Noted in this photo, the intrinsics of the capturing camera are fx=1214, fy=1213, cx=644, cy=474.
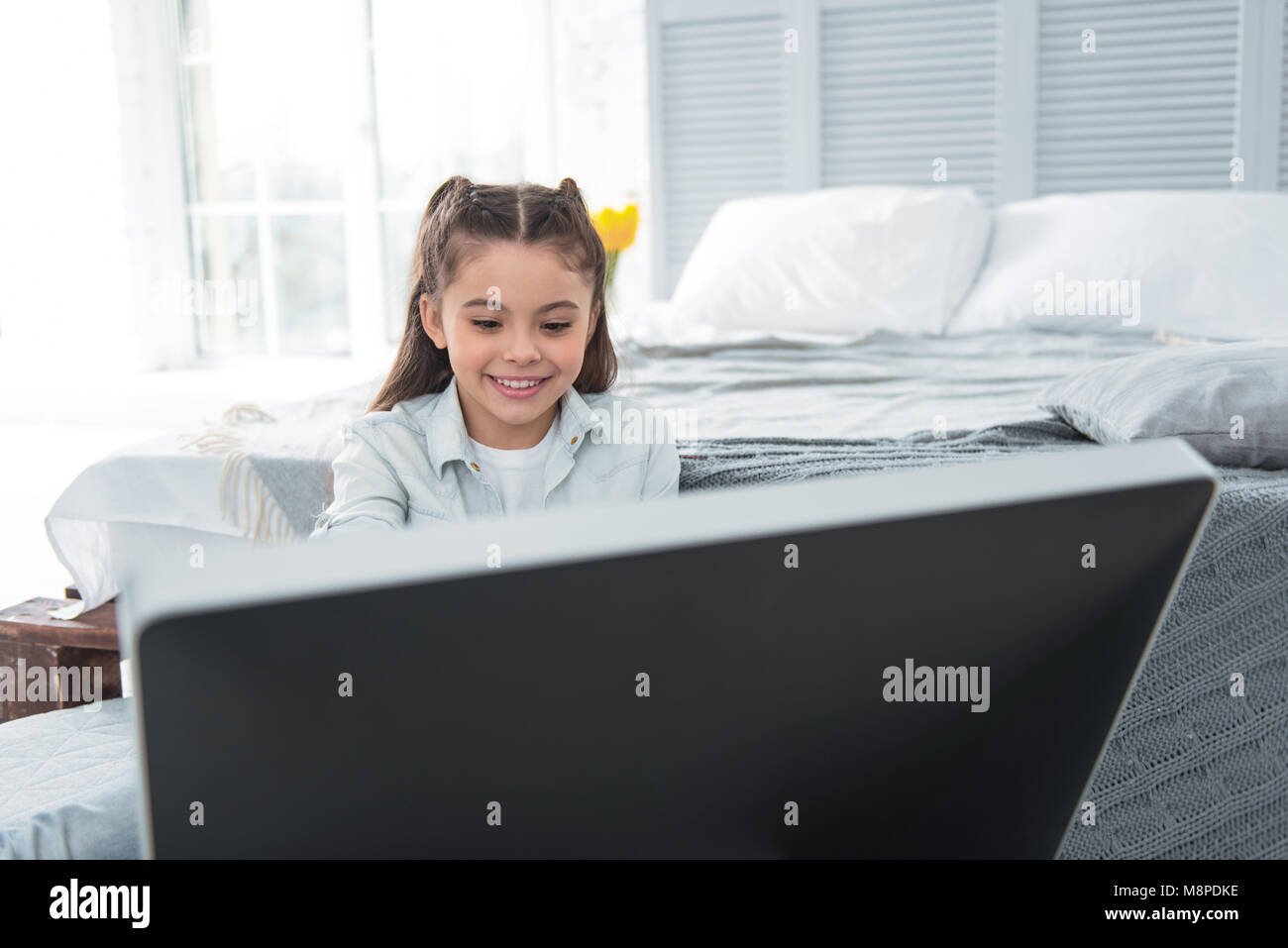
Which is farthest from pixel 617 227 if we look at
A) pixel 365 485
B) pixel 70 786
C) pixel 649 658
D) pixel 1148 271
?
pixel 649 658

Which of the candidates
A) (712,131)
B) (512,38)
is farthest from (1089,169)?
(512,38)

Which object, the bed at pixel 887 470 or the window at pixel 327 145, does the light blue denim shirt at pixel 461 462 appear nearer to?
the bed at pixel 887 470

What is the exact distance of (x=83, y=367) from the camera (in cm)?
509

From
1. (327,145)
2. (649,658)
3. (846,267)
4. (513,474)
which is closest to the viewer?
(649,658)

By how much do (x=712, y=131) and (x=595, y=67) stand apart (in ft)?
1.94

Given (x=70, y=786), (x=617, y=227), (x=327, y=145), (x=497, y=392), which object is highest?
(x=327, y=145)

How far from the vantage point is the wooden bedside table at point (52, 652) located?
1695 millimetres

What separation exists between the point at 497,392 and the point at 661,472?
0.71 feet

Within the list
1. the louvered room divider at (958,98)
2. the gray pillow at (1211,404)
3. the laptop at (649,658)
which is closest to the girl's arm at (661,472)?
the gray pillow at (1211,404)

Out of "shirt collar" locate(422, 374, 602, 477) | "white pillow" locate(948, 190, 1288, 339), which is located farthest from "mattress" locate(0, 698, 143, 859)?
"white pillow" locate(948, 190, 1288, 339)

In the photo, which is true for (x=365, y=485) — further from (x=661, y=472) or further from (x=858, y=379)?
(x=858, y=379)

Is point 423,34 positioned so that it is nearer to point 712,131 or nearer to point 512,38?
point 512,38

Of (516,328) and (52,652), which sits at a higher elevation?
(516,328)

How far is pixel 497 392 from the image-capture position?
1312 millimetres
